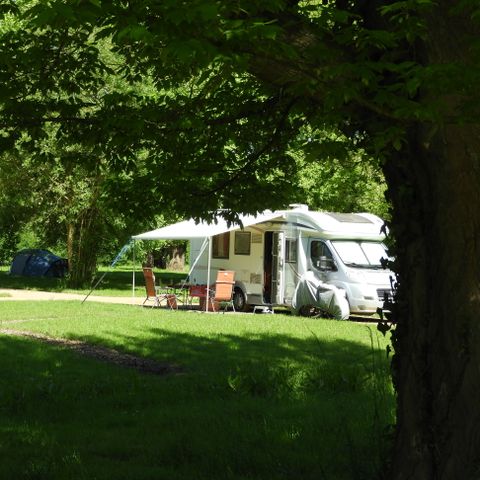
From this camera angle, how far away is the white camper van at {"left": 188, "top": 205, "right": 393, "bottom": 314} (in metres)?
20.5

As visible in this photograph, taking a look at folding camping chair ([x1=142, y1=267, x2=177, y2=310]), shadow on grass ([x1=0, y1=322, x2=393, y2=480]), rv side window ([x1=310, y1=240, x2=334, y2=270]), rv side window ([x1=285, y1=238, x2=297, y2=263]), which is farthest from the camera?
folding camping chair ([x1=142, y1=267, x2=177, y2=310])

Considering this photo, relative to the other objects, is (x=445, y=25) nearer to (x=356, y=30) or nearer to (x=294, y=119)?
(x=356, y=30)

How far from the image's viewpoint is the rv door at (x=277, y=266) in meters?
22.0

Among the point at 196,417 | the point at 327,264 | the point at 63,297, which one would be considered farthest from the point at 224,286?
the point at 196,417

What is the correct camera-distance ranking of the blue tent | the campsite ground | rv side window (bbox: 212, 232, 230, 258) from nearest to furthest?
rv side window (bbox: 212, 232, 230, 258) < the campsite ground < the blue tent

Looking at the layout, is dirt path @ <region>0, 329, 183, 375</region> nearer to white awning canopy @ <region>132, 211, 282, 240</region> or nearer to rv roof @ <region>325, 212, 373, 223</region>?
white awning canopy @ <region>132, 211, 282, 240</region>

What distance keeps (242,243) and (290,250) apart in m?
1.73

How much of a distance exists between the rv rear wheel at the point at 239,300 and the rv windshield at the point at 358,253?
307 cm

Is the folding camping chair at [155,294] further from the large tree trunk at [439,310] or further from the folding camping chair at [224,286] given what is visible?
the large tree trunk at [439,310]

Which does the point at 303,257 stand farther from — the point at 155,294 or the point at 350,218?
the point at 155,294

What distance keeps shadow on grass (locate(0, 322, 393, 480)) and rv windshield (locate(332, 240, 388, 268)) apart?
354 inches

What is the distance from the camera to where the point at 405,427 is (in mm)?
5105

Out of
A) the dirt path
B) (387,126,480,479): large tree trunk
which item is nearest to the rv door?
the dirt path

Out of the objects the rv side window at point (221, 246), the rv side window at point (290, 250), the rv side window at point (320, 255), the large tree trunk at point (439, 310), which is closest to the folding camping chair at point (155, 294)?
the rv side window at point (221, 246)
